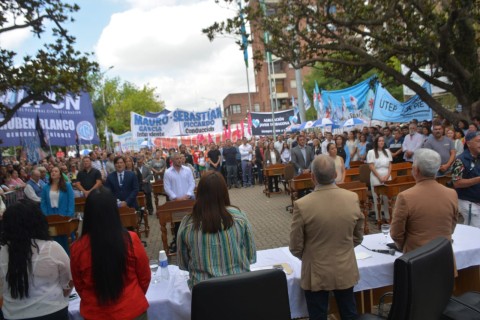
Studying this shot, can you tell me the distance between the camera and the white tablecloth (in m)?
3.04

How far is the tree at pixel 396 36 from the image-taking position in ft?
29.6

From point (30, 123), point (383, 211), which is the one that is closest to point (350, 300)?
point (383, 211)

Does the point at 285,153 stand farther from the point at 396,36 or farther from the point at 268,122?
the point at 268,122

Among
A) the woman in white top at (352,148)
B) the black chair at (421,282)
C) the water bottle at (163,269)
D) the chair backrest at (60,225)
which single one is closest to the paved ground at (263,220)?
the chair backrest at (60,225)

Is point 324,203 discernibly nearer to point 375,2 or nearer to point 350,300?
point 350,300

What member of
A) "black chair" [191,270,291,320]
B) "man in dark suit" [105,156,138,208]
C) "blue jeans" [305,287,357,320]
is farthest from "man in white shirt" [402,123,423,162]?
"black chair" [191,270,291,320]

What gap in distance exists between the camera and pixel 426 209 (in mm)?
3070

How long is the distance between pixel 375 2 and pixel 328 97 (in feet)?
28.7

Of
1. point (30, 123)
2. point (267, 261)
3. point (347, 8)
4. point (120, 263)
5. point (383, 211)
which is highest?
point (347, 8)

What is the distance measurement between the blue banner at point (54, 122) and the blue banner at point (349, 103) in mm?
11124

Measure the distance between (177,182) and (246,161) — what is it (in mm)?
9750

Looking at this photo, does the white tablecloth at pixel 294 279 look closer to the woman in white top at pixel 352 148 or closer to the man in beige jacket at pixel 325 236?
the man in beige jacket at pixel 325 236

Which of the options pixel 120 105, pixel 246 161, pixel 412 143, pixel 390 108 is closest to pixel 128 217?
pixel 412 143

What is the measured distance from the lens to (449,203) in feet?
10.2
